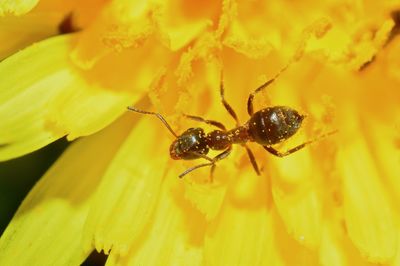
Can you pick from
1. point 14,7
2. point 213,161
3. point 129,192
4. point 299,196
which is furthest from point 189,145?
point 14,7

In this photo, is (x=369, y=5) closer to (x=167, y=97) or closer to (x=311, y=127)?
(x=311, y=127)

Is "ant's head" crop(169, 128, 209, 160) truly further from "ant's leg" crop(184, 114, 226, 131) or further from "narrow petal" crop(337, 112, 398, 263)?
"narrow petal" crop(337, 112, 398, 263)

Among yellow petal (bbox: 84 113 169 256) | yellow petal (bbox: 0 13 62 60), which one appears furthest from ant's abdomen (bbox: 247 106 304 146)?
yellow petal (bbox: 0 13 62 60)

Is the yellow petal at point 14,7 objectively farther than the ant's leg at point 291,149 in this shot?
No

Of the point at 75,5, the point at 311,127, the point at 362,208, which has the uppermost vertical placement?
the point at 75,5

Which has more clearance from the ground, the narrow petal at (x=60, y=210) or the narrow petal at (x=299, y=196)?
the narrow petal at (x=60, y=210)

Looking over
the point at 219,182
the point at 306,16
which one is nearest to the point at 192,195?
the point at 219,182

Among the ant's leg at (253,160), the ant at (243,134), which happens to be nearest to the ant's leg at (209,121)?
the ant at (243,134)

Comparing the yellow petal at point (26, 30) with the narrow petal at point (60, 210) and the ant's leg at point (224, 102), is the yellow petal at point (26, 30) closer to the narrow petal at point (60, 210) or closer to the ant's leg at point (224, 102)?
the narrow petal at point (60, 210)
